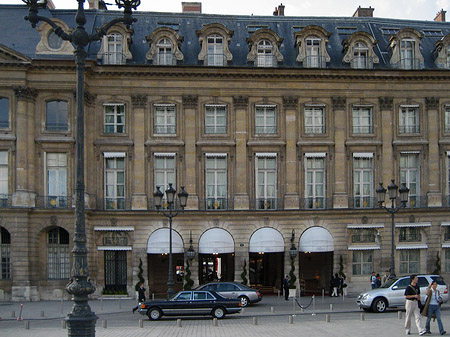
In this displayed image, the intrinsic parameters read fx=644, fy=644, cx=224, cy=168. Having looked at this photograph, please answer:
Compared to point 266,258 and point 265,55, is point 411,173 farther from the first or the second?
point 265,55

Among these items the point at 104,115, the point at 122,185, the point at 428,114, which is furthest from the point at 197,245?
the point at 428,114

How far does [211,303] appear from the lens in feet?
98.3

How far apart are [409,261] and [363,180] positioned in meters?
6.38

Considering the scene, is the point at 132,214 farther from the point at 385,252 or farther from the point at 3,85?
the point at 385,252

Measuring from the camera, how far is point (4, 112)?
41250 mm

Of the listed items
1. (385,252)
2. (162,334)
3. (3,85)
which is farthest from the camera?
(385,252)

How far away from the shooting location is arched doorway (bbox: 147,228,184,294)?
138ft

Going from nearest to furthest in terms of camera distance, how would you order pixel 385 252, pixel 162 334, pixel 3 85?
pixel 162 334, pixel 3 85, pixel 385 252

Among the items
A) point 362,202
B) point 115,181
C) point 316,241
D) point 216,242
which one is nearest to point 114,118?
point 115,181

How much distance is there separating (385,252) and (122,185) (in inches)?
720

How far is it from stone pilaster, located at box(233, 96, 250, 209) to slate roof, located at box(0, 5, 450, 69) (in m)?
3.04

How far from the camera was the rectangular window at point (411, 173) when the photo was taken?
4450 centimetres

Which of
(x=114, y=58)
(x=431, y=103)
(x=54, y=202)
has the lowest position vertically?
(x=54, y=202)

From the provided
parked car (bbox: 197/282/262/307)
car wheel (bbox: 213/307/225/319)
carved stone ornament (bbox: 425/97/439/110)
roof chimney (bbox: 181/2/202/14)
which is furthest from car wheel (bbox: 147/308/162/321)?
roof chimney (bbox: 181/2/202/14)
